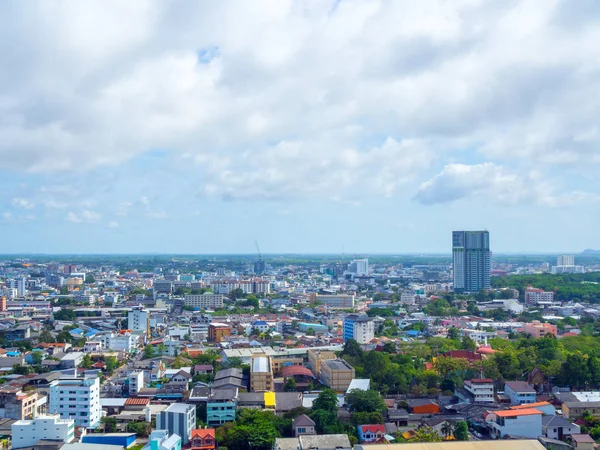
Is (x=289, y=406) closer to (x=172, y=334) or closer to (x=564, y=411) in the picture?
(x=564, y=411)

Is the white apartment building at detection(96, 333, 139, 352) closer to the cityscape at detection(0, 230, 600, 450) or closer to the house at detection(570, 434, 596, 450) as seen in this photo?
the cityscape at detection(0, 230, 600, 450)

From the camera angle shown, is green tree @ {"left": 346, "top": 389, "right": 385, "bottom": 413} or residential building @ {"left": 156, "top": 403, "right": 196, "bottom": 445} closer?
residential building @ {"left": 156, "top": 403, "right": 196, "bottom": 445}

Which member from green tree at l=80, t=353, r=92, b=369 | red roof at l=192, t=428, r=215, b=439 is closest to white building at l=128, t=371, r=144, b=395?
green tree at l=80, t=353, r=92, b=369

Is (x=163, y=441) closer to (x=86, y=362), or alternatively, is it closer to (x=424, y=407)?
(x=424, y=407)

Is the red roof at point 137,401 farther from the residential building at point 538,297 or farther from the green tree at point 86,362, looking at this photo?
the residential building at point 538,297

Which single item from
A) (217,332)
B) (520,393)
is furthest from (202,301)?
(520,393)

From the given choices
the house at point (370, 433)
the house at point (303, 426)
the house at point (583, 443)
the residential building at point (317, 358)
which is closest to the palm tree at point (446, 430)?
the house at point (370, 433)
